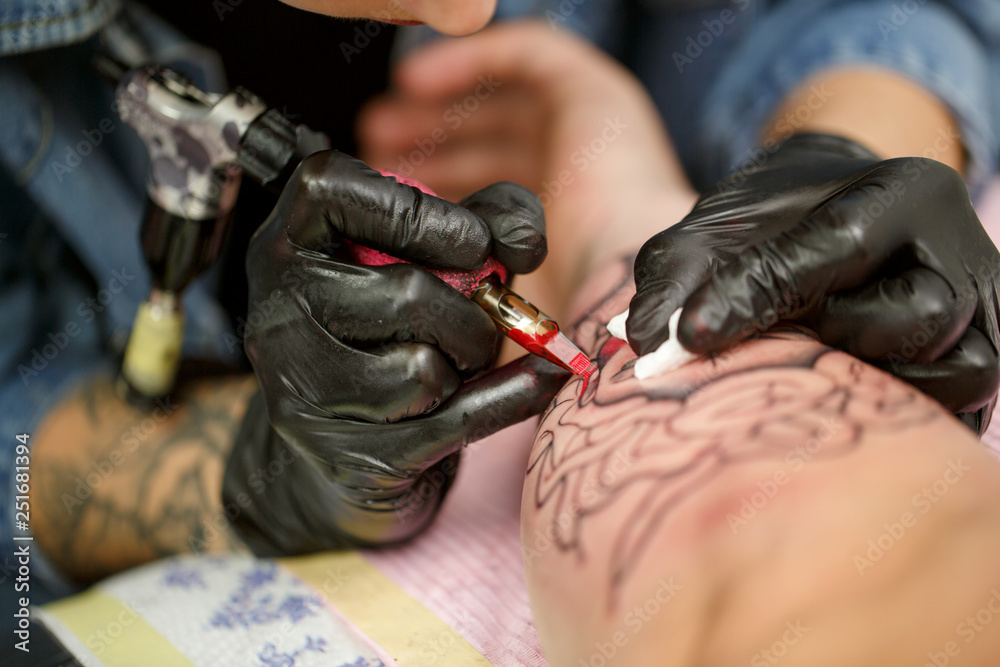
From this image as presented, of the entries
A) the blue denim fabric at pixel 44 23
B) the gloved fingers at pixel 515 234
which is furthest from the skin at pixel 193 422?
the blue denim fabric at pixel 44 23

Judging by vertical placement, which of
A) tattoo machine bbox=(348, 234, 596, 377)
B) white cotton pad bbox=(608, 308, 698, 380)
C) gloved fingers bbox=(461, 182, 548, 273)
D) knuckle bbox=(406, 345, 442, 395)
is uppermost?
gloved fingers bbox=(461, 182, 548, 273)

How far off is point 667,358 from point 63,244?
1177 mm

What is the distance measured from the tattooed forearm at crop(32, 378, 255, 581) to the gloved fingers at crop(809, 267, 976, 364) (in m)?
0.92

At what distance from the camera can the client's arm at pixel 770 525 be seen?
0.51 meters

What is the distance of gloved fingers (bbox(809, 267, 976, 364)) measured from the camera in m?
0.65

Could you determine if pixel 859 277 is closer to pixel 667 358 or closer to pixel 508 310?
pixel 667 358

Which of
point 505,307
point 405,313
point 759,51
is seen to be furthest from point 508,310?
point 759,51

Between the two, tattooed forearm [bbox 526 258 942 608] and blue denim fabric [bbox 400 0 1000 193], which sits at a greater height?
blue denim fabric [bbox 400 0 1000 193]

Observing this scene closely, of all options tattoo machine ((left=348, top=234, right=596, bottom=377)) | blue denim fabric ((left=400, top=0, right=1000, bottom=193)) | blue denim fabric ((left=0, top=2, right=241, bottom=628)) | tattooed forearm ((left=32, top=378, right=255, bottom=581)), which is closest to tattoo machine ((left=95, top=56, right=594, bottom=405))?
tattoo machine ((left=348, top=234, right=596, bottom=377))

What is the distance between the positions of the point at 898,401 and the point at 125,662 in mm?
901

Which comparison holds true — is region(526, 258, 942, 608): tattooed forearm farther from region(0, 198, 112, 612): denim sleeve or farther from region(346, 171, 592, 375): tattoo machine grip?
region(0, 198, 112, 612): denim sleeve

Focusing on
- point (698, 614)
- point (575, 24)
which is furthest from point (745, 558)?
point (575, 24)

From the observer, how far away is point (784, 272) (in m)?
0.65

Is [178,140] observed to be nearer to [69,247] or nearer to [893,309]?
[69,247]
